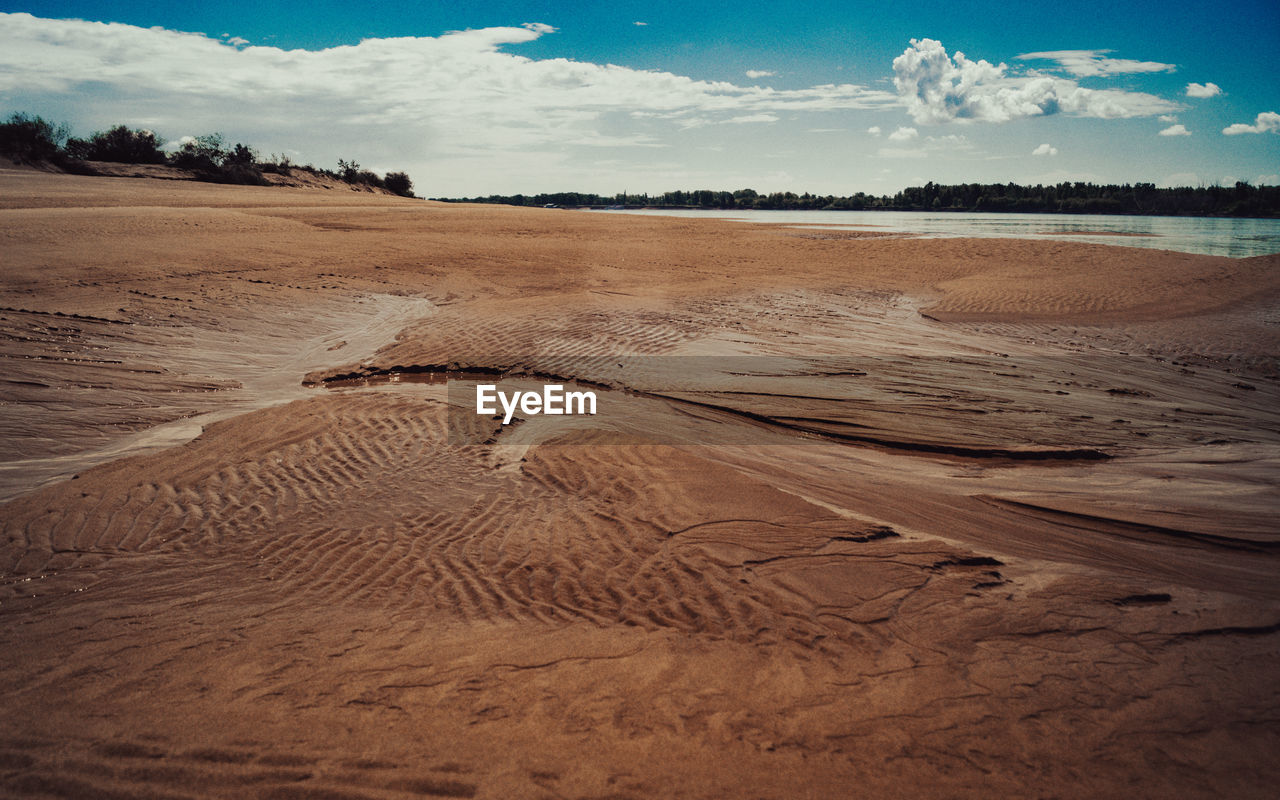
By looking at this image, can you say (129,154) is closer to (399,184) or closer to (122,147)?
(122,147)

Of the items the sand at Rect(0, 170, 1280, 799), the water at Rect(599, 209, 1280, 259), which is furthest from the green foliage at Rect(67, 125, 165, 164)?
the sand at Rect(0, 170, 1280, 799)

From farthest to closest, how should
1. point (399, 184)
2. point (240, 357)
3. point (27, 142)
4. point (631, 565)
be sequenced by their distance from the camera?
1. point (399, 184)
2. point (27, 142)
3. point (240, 357)
4. point (631, 565)

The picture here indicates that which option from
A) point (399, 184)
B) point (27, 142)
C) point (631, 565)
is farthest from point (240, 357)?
point (399, 184)

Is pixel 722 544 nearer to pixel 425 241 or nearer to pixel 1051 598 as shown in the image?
pixel 1051 598

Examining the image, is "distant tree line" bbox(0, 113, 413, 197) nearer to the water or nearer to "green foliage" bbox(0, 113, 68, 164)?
"green foliage" bbox(0, 113, 68, 164)

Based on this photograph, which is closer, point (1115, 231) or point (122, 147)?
point (1115, 231)

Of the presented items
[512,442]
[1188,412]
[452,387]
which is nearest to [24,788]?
[512,442]
